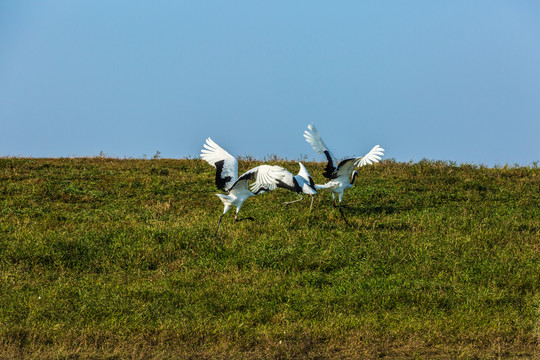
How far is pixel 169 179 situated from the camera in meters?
15.6

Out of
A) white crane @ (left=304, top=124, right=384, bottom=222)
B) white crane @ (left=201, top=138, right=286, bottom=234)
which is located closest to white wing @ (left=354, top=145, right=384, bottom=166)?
white crane @ (left=304, top=124, right=384, bottom=222)

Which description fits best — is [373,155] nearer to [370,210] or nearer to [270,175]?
[370,210]

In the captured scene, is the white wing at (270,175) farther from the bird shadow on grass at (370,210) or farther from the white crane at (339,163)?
the bird shadow on grass at (370,210)

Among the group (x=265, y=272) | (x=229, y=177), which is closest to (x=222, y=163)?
(x=229, y=177)

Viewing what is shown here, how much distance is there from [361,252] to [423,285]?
5.43 ft

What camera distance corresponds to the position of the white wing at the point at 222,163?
1074 cm

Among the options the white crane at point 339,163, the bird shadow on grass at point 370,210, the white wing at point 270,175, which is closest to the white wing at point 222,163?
the white wing at point 270,175

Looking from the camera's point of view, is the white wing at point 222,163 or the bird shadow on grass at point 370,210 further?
the bird shadow on grass at point 370,210

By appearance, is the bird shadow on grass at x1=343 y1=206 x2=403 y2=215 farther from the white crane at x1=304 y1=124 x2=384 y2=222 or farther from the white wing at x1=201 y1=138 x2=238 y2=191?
the white wing at x1=201 y1=138 x2=238 y2=191

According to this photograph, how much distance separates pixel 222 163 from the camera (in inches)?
428

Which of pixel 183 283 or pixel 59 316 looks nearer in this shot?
pixel 59 316

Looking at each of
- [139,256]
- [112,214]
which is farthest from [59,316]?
[112,214]

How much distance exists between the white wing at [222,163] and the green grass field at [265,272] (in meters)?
0.95

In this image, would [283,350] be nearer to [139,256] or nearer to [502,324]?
[502,324]
